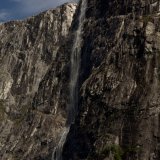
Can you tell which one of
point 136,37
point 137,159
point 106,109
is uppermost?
point 136,37

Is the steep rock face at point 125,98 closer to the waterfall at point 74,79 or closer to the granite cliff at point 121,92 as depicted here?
the granite cliff at point 121,92

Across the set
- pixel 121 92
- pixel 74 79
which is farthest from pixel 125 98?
pixel 74 79

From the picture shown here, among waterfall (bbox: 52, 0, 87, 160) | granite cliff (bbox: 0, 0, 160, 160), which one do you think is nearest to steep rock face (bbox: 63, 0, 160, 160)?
granite cliff (bbox: 0, 0, 160, 160)

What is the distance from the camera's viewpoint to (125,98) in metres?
138

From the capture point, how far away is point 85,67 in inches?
7180

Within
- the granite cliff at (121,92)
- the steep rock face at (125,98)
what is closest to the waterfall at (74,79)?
the granite cliff at (121,92)

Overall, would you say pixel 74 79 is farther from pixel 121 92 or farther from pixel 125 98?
pixel 125 98

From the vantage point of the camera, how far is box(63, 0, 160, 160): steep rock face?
131250 millimetres

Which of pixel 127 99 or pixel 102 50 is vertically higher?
pixel 102 50

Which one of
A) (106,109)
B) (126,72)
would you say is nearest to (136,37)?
(126,72)

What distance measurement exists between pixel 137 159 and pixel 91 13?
74.0 metres

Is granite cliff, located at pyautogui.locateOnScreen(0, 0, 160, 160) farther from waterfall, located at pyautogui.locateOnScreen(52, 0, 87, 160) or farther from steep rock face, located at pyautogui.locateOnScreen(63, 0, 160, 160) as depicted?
waterfall, located at pyautogui.locateOnScreen(52, 0, 87, 160)

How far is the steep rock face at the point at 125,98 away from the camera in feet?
431

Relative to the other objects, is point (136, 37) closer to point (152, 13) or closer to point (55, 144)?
point (152, 13)
